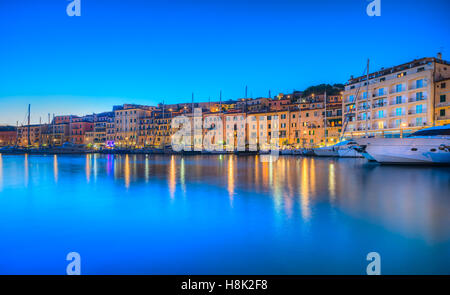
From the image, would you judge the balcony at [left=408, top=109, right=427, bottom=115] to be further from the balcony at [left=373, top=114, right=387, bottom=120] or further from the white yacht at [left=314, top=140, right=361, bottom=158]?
the white yacht at [left=314, top=140, right=361, bottom=158]

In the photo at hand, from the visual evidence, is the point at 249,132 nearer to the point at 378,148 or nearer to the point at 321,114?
the point at 321,114

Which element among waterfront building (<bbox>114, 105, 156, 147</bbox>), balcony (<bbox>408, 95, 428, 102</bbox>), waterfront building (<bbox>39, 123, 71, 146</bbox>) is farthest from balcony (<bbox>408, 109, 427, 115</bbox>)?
waterfront building (<bbox>39, 123, 71, 146</bbox>)

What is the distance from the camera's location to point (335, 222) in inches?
247

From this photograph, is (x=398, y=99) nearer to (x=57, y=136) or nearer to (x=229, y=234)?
(x=229, y=234)

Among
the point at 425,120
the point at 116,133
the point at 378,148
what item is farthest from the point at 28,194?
the point at 116,133

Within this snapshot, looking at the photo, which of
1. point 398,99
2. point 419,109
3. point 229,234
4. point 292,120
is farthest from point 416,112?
point 229,234

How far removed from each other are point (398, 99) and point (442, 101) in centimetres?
702

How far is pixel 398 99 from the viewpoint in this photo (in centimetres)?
4778

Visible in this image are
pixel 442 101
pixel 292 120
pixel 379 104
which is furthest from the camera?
pixel 292 120

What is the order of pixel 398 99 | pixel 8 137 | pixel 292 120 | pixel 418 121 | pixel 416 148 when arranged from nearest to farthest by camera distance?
pixel 416 148 < pixel 418 121 < pixel 398 99 < pixel 292 120 < pixel 8 137

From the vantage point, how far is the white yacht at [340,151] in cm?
4078

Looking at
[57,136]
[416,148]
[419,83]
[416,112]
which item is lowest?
[416,148]

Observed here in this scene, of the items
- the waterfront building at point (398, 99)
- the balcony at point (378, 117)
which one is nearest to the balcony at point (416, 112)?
the waterfront building at point (398, 99)

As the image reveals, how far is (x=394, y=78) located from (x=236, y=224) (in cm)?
5322
